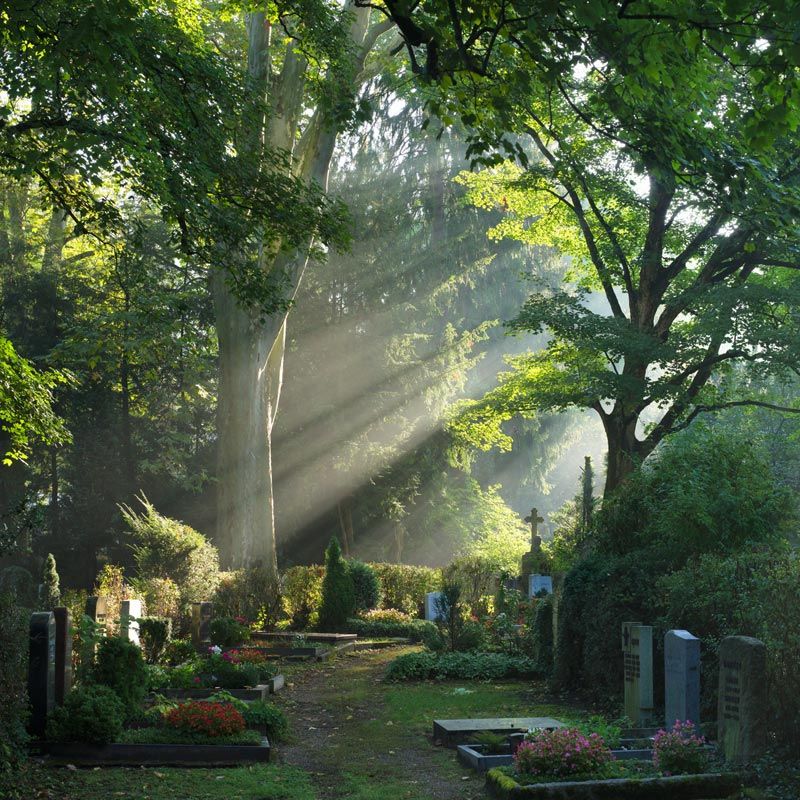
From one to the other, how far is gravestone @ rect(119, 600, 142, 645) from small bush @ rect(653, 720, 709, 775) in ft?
25.2

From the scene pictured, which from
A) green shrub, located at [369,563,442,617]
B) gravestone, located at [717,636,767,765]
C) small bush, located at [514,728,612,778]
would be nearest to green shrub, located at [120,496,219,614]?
green shrub, located at [369,563,442,617]

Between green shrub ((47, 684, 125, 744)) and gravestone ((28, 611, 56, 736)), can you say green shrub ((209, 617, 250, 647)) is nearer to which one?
gravestone ((28, 611, 56, 736))

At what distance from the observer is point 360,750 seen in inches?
414

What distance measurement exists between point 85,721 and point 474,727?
417 centimetres

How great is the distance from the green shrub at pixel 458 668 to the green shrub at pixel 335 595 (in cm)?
664

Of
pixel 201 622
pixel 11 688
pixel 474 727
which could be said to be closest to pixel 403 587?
pixel 201 622

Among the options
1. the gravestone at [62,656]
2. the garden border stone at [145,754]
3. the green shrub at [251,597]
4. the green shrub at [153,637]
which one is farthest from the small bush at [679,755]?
the green shrub at [251,597]

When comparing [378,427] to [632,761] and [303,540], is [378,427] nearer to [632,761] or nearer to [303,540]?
[303,540]

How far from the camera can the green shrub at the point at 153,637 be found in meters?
14.5

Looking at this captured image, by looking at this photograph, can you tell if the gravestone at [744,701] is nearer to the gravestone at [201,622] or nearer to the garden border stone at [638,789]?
the garden border stone at [638,789]

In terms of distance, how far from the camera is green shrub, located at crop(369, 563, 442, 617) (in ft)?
88.8

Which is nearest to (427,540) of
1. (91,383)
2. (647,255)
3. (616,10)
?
(91,383)

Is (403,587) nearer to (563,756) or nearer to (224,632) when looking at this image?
(224,632)

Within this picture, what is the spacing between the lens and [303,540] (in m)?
34.8
